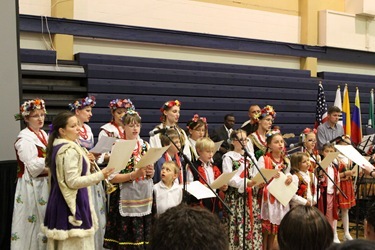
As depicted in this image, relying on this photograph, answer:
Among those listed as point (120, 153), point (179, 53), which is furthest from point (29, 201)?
point (179, 53)

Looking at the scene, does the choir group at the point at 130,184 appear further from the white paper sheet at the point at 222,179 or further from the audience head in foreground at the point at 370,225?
the audience head in foreground at the point at 370,225

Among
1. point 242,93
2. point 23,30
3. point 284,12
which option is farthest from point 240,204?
point 284,12

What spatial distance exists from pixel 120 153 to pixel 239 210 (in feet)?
5.37

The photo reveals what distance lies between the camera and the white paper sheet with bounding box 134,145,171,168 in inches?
151

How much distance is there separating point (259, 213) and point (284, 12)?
6.61 metres

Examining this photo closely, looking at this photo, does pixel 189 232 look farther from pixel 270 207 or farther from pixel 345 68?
pixel 345 68

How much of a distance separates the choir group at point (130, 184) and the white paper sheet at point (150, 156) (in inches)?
3.0

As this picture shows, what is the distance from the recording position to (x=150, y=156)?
389 cm

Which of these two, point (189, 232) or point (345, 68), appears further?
point (345, 68)

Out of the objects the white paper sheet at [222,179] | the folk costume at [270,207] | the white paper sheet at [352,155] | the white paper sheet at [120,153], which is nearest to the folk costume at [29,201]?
the white paper sheet at [120,153]

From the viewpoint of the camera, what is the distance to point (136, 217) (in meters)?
4.20

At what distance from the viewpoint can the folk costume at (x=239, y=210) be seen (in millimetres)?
4859

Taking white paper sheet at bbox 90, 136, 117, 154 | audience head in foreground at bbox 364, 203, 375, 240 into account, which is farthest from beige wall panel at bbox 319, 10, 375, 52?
audience head in foreground at bbox 364, 203, 375, 240

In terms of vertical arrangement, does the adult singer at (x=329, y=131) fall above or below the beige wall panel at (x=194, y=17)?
below
